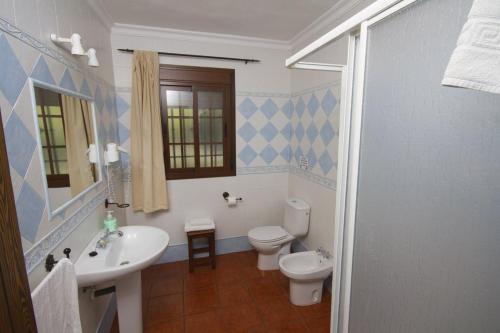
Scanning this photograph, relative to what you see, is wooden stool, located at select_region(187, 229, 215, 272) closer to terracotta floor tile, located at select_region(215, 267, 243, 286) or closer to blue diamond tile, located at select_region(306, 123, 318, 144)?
terracotta floor tile, located at select_region(215, 267, 243, 286)

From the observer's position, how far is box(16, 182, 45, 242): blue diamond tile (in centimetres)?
90

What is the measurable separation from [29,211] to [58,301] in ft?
1.23

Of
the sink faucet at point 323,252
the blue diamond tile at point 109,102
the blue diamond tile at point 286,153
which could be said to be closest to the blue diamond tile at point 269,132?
the blue diamond tile at point 286,153

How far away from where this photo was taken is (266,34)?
2.40 m

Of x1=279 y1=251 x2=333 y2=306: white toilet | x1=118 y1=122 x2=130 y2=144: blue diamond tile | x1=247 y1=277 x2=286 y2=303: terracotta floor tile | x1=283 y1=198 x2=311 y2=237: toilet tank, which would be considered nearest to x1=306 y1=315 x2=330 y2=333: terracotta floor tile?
x1=279 y1=251 x2=333 y2=306: white toilet

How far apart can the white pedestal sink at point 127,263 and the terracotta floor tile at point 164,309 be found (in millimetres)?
276

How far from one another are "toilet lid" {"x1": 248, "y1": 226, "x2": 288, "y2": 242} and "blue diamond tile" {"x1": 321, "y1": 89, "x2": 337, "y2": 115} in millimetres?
1276

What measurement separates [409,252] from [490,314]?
0.18 m

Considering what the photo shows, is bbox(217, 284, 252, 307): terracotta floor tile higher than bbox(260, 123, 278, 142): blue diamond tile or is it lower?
lower

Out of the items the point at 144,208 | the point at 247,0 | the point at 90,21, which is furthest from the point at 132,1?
the point at 144,208

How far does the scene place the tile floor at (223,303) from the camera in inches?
70.8

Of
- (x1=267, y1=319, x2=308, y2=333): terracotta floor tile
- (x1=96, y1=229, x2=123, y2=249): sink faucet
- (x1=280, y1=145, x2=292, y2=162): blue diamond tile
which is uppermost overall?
(x1=280, y1=145, x2=292, y2=162): blue diamond tile

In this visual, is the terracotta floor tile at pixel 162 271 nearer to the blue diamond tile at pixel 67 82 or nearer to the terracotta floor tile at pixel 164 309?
the terracotta floor tile at pixel 164 309

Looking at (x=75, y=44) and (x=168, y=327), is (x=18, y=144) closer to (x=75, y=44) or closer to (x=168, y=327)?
(x=75, y=44)
